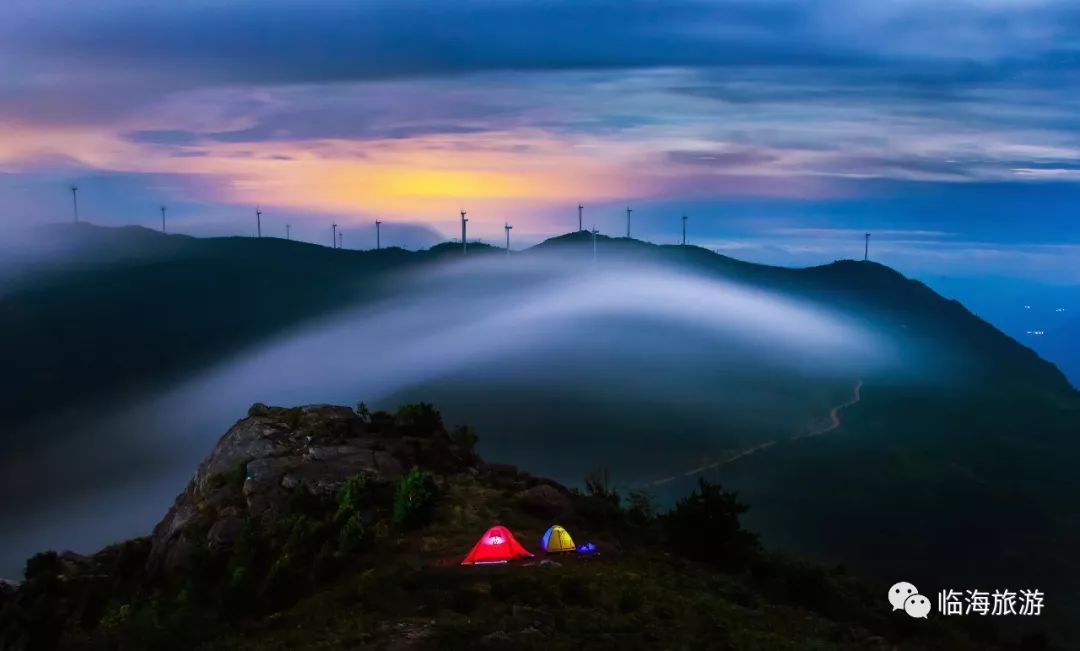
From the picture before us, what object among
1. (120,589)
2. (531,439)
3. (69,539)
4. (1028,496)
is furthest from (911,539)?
(69,539)

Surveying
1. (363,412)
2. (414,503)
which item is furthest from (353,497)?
(363,412)

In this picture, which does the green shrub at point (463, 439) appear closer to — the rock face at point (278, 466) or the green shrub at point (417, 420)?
the rock face at point (278, 466)

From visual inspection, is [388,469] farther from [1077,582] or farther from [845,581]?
[1077,582]

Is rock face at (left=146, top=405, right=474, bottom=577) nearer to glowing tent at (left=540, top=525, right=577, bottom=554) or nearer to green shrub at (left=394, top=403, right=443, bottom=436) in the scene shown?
green shrub at (left=394, top=403, right=443, bottom=436)

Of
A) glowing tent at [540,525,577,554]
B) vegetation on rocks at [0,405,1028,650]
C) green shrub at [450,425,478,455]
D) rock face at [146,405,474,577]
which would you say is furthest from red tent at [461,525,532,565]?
green shrub at [450,425,478,455]

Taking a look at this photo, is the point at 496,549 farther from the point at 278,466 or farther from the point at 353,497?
the point at 278,466

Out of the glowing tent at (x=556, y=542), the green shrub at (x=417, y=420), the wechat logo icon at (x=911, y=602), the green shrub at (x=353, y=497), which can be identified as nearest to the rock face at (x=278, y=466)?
the green shrub at (x=417, y=420)
